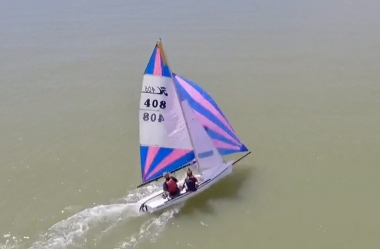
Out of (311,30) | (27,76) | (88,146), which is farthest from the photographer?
(311,30)

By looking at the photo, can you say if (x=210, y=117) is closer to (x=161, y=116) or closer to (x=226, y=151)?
(x=226, y=151)

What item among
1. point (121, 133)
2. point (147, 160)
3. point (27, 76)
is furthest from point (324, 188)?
point (27, 76)

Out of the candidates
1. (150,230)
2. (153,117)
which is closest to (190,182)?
(150,230)

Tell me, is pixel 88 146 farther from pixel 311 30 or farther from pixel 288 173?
pixel 311 30

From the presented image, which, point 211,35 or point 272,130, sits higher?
point 211,35

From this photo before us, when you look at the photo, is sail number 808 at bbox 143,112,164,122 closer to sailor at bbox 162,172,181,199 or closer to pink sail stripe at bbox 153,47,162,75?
pink sail stripe at bbox 153,47,162,75

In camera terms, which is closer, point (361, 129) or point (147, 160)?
point (147, 160)

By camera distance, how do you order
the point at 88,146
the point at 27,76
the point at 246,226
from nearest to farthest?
the point at 246,226 < the point at 88,146 < the point at 27,76

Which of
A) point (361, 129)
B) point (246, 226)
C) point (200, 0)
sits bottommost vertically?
point (246, 226)
